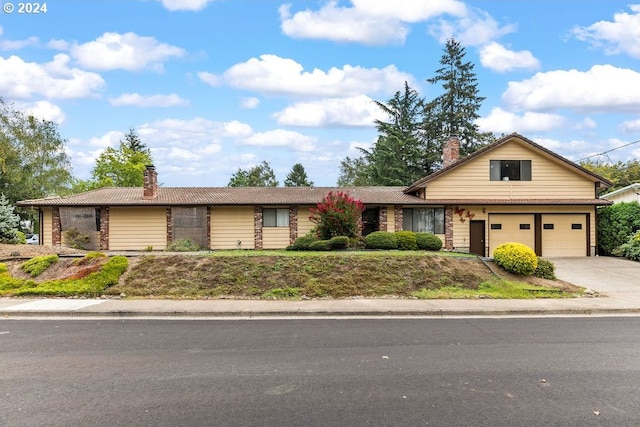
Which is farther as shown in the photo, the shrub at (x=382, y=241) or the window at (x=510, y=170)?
the window at (x=510, y=170)

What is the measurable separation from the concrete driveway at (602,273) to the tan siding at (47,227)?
23.5m

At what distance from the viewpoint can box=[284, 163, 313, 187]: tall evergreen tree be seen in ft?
248

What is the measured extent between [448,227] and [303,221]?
767 cm

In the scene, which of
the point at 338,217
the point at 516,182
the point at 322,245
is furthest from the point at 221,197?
the point at 516,182

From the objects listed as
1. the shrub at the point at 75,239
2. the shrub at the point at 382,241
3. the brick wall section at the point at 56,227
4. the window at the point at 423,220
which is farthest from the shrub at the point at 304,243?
the brick wall section at the point at 56,227

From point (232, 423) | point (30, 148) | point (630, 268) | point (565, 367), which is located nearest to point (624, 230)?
point (630, 268)

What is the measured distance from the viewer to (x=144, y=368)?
6277 mm

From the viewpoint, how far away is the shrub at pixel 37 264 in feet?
46.1

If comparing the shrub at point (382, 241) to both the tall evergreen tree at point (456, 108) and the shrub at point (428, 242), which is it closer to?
the shrub at point (428, 242)

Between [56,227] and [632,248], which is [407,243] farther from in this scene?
[56,227]

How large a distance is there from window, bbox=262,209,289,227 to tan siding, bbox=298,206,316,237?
0.70 meters

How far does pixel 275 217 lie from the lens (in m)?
23.7

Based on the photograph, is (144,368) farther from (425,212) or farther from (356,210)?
(425,212)

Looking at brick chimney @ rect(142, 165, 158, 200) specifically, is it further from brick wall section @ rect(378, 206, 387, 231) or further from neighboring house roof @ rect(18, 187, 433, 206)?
brick wall section @ rect(378, 206, 387, 231)
